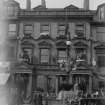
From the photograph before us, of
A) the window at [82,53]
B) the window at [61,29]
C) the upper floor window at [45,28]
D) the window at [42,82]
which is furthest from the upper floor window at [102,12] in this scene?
the window at [42,82]

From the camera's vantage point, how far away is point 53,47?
3453 centimetres

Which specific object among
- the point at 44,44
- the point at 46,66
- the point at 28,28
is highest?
the point at 28,28

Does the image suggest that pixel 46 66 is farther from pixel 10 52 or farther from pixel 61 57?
pixel 10 52

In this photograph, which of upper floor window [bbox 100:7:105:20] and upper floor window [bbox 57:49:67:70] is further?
upper floor window [bbox 100:7:105:20]

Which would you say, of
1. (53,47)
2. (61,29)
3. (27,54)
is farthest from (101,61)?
(27,54)

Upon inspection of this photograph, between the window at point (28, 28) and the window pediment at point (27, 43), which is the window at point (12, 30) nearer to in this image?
the window at point (28, 28)

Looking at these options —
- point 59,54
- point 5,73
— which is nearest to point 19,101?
point 5,73

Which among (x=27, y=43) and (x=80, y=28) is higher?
(x=80, y=28)

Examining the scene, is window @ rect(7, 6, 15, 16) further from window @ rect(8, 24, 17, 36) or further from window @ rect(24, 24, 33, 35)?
window @ rect(24, 24, 33, 35)

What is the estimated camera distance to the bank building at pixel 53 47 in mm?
32750

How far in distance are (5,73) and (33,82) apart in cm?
366

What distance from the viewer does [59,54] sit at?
A: 3444 cm

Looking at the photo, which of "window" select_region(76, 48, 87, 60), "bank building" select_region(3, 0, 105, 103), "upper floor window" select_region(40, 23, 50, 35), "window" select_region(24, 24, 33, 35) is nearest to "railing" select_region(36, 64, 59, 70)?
"bank building" select_region(3, 0, 105, 103)

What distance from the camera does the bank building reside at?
1289 inches
